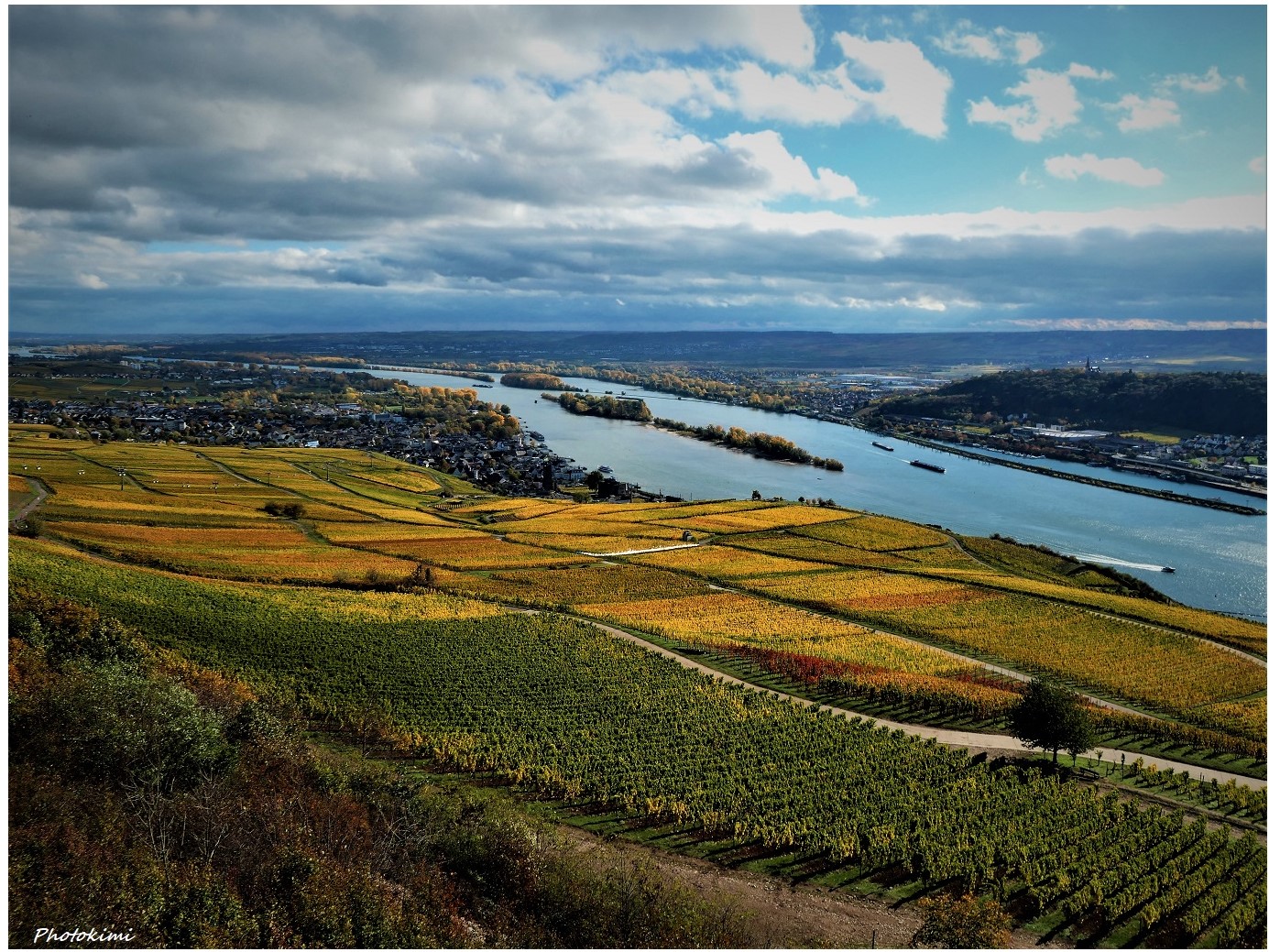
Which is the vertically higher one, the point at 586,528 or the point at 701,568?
the point at 586,528

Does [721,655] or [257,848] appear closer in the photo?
[257,848]

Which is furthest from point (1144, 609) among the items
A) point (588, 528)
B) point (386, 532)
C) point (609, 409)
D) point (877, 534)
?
point (609, 409)

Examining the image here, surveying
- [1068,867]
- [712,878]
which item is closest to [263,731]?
[712,878]

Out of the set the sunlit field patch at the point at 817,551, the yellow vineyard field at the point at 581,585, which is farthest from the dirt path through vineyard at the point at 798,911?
the sunlit field patch at the point at 817,551

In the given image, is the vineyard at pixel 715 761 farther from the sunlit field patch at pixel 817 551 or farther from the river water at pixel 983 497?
the river water at pixel 983 497

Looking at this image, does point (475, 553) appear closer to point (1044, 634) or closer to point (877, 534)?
point (877, 534)

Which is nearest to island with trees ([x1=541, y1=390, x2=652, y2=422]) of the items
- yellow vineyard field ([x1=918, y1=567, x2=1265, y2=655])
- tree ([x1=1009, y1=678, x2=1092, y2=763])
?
yellow vineyard field ([x1=918, y1=567, x2=1265, y2=655])
